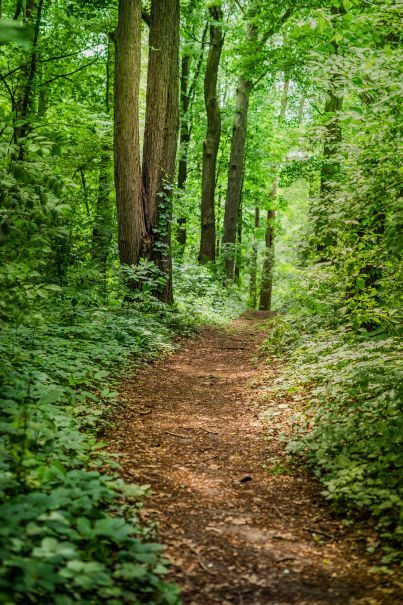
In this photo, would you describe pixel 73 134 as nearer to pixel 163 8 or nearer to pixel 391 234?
pixel 163 8

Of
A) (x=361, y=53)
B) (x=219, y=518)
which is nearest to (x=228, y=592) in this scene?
(x=219, y=518)

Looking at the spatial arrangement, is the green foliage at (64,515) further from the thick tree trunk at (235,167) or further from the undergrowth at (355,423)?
the thick tree trunk at (235,167)

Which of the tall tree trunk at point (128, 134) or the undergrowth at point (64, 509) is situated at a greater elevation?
the tall tree trunk at point (128, 134)

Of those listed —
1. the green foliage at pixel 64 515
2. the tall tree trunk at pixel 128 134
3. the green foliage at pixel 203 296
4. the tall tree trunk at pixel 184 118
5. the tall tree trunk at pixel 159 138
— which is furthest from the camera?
the tall tree trunk at pixel 184 118

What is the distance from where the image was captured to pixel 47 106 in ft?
41.4

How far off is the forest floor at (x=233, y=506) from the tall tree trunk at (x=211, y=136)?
37.1 feet

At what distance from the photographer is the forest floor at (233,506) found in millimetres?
2623

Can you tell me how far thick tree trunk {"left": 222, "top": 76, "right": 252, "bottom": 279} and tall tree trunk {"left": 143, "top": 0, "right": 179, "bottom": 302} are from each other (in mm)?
7337

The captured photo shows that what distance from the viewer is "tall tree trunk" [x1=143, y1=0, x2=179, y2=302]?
10.3 meters

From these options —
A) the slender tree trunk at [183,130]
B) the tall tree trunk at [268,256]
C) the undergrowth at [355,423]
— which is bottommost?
the undergrowth at [355,423]

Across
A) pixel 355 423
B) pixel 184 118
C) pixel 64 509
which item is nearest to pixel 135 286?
pixel 355 423

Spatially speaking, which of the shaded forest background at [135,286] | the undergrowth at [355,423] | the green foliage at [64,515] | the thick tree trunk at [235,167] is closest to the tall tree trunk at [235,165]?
the thick tree trunk at [235,167]

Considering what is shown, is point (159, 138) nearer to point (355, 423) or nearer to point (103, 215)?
point (103, 215)

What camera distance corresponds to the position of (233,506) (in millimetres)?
3539
